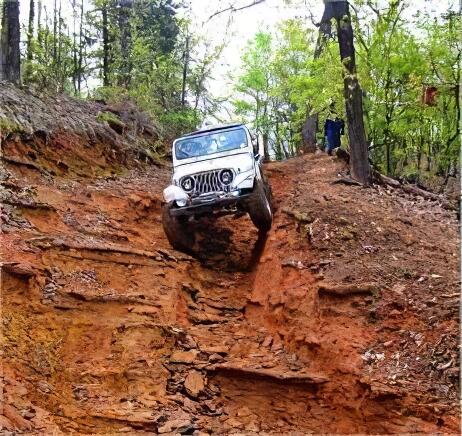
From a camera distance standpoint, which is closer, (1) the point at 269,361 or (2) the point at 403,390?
(2) the point at 403,390

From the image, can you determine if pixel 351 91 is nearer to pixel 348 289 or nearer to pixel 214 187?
pixel 214 187

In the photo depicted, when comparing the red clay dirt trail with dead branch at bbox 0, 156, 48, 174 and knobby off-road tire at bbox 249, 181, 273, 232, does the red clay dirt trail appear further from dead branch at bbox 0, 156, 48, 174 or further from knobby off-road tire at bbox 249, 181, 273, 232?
knobby off-road tire at bbox 249, 181, 273, 232

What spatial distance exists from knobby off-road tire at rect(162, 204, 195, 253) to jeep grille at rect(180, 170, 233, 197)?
0.61 m

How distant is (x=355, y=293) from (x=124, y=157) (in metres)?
8.89

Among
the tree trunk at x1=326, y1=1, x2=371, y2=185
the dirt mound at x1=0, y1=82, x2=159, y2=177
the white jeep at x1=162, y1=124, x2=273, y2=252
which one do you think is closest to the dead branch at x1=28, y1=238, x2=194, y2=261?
the white jeep at x1=162, y1=124, x2=273, y2=252

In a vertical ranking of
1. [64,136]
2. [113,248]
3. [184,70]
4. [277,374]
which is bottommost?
[277,374]

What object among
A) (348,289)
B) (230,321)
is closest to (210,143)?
(230,321)

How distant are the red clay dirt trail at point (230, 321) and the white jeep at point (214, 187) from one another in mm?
578

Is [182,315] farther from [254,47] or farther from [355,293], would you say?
[254,47]

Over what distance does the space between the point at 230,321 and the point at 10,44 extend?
8.79 m

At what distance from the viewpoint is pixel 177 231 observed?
10.4 metres

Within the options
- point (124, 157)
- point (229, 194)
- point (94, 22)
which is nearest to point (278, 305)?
point (229, 194)

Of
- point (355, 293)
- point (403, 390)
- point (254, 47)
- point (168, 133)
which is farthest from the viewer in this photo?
point (254, 47)

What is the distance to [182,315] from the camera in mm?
8695
